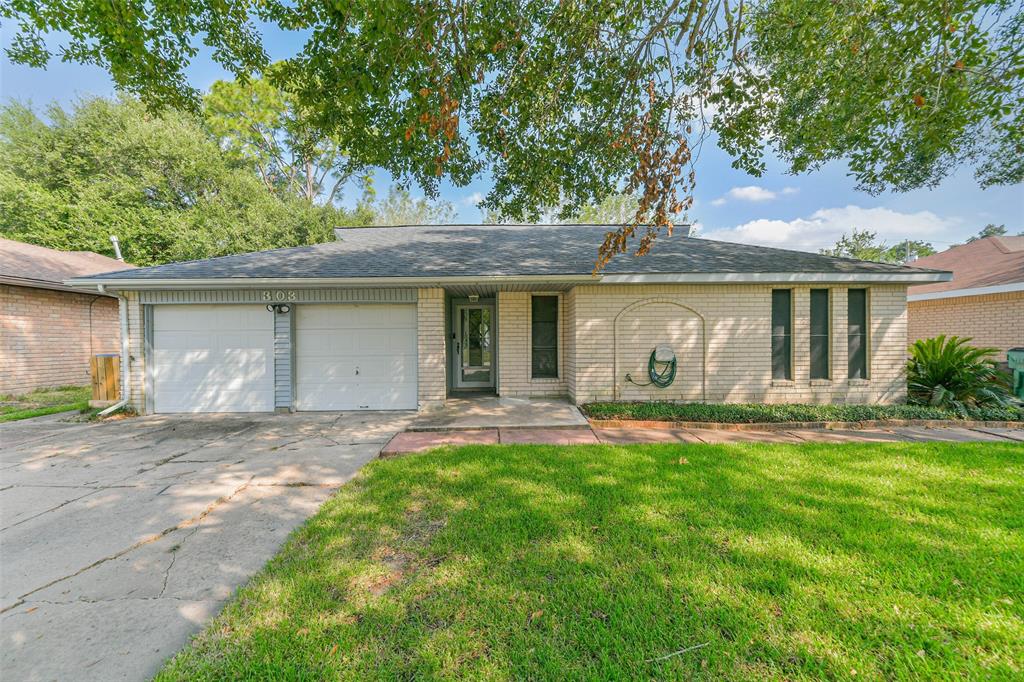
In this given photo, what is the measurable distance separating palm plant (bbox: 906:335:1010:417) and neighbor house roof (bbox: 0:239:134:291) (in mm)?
17330

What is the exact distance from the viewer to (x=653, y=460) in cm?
445

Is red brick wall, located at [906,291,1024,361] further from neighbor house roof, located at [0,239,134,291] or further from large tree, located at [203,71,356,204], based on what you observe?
large tree, located at [203,71,356,204]

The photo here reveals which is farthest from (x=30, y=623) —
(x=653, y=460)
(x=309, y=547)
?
(x=653, y=460)

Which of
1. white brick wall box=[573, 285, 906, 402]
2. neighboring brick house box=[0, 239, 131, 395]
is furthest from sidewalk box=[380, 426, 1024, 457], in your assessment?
neighboring brick house box=[0, 239, 131, 395]

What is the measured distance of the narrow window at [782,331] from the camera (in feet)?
24.6

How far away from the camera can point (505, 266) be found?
7.20 meters

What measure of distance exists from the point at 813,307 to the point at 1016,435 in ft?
10.5

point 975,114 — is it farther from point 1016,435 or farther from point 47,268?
point 47,268

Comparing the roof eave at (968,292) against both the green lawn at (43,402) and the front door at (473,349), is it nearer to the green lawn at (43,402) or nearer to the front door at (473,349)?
the front door at (473,349)

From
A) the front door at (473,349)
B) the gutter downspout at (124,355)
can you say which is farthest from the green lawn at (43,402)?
the front door at (473,349)

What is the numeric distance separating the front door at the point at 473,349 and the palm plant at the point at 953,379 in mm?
8762

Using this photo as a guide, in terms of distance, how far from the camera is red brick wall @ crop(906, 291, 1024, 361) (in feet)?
31.2

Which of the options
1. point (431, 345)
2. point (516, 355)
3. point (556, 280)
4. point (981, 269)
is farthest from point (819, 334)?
point (981, 269)

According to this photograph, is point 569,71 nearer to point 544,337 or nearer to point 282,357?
point 544,337
